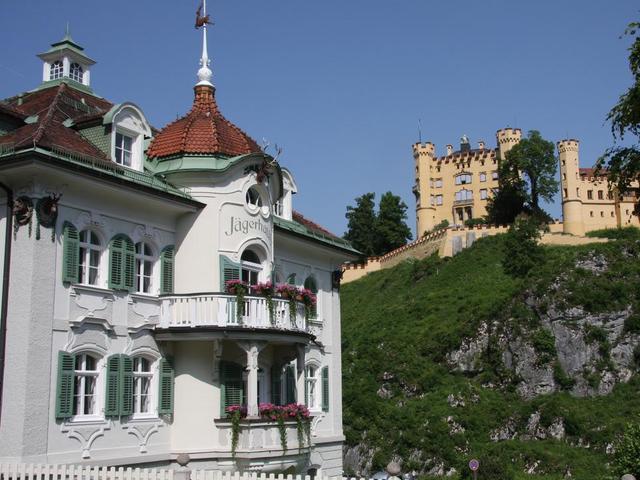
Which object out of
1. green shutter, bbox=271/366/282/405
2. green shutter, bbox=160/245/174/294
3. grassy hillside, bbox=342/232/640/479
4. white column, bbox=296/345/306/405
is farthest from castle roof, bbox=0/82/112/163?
grassy hillside, bbox=342/232/640/479

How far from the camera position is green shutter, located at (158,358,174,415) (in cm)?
2081

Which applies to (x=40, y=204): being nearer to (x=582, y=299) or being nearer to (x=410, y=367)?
(x=410, y=367)

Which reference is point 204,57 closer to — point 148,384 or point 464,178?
point 148,384

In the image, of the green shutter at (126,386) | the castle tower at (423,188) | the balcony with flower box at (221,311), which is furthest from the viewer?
the castle tower at (423,188)

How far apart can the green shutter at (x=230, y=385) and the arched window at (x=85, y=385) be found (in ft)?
11.9

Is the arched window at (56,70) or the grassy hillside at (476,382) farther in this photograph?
the grassy hillside at (476,382)

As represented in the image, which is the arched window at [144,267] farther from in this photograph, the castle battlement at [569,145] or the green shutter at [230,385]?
the castle battlement at [569,145]

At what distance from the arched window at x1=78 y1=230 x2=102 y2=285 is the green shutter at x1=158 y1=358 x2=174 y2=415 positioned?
3.09m

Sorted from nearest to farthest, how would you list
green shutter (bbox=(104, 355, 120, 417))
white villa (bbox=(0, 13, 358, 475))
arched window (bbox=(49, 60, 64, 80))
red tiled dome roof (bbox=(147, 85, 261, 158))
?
white villa (bbox=(0, 13, 358, 475)) < green shutter (bbox=(104, 355, 120, 417)) < red tiled dome roof (bbox=(147, 85, 261, 158)) < arched window (bbox=(49, 60, 64, 80))

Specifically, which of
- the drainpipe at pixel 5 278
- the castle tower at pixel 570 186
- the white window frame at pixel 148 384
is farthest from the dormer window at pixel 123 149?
the castle tower at pixel 570 186

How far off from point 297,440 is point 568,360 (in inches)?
1128

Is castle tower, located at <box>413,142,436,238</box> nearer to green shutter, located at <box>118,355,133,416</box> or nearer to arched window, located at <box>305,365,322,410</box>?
arched window, located at <box>305,365,322,410</box>

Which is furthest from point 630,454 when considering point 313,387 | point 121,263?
point 121,263

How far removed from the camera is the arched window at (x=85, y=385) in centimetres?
1852
